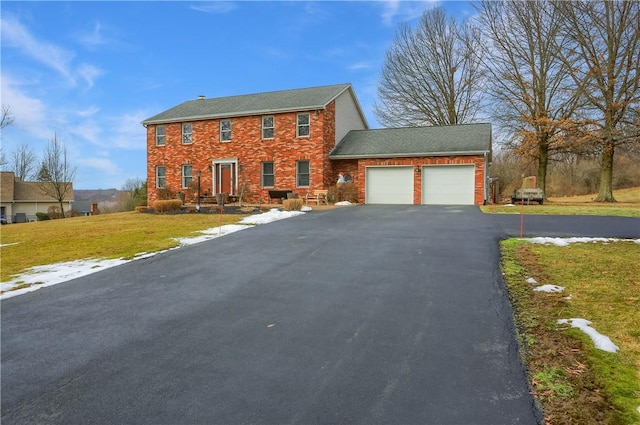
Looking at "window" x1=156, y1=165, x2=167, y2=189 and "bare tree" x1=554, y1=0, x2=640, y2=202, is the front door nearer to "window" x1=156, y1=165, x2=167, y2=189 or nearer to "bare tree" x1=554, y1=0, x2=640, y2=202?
"window" x1=156, y1=165, x2=167, y2=189

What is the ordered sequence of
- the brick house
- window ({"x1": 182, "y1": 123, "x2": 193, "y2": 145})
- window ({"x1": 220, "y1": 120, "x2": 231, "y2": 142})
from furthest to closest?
1. window ({"x1": 182, "y1": 123, "x2": 193, "y2": 145})
2. window ({"x1": 220, "y1": 120, "x2": 231, "y2": 142})
3. the brick house

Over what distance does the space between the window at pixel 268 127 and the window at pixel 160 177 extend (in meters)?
8.07

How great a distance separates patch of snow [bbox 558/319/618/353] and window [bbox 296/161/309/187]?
18380 mm

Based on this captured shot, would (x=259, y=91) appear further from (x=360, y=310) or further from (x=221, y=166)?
(x=360, y=310)

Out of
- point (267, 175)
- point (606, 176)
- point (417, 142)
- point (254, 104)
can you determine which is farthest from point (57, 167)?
point (606, 176)

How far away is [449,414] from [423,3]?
114 ft

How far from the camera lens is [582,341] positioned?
3758 mm

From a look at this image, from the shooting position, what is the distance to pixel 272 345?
13.1 ft

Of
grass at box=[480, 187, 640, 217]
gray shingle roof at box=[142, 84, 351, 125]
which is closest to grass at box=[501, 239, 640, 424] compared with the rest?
grass at box=[480, 187, 640, 217]

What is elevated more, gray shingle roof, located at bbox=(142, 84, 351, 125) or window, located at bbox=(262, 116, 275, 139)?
gray shingle roof, located at bbox=(142, 84, 351, 125)

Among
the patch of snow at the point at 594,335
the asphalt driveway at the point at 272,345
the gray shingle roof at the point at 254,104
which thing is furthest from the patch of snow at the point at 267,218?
the patch of snow at the point at 594,335

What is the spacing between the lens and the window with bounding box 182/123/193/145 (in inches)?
994

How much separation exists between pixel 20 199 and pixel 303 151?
36882 millimetres

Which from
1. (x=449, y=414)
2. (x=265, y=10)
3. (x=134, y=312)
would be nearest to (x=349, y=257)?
(x=134, y=312)
